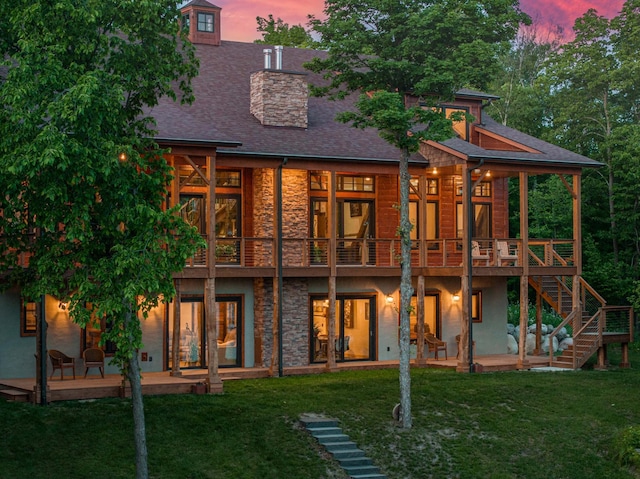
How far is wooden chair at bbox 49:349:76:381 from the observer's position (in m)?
Result: 22.8

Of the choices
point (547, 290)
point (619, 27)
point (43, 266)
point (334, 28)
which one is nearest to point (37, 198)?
point (43, 266)

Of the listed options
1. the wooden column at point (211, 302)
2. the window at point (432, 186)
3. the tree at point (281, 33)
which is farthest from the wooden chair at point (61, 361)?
the tree at point (281, 33)

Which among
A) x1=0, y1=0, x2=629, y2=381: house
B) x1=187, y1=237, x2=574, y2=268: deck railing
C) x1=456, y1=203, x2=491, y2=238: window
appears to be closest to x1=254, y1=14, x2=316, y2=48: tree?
x1=0, y1=0, x2=629, y2=381: house

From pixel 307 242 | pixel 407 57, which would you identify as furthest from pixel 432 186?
pixel 407 57

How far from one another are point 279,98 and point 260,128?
1.25 metres

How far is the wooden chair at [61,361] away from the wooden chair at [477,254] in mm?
11908

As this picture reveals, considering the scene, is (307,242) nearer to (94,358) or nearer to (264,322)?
(264,322)

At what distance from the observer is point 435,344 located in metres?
28.4

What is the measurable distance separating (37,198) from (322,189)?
13026 mm

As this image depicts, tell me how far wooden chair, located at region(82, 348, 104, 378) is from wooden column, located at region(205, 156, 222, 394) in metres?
2.70

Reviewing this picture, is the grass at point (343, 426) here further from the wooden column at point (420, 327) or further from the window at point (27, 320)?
the window at point (27, 320)

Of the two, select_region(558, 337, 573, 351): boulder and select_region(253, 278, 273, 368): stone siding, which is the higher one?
select_region(253, 278, 273, 368): stone siding

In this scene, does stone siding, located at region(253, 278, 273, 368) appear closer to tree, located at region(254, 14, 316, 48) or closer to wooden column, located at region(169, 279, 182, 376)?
wooden column, located at region(169, 279, 182, 376)

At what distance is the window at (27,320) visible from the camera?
2352 centimetres
